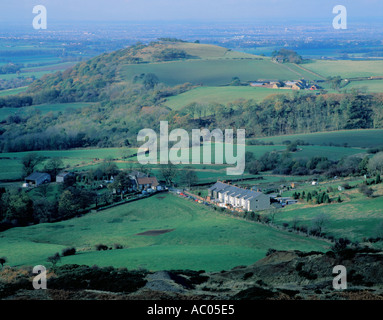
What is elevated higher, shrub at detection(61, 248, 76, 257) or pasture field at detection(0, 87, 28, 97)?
pasture field at detection(0, 87, 28, 97)

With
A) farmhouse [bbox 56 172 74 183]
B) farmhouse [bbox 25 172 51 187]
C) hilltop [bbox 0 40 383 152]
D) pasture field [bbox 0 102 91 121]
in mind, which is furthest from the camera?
pasture field [bbox 0 102 91 121]

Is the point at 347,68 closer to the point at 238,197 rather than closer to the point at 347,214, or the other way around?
the point at 238,197

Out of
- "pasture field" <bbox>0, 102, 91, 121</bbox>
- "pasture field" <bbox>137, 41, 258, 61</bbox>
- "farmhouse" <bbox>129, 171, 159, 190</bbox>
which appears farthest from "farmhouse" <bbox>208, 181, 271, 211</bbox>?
"pasture field" <bbox>137, 41, 258, 61</bbox>

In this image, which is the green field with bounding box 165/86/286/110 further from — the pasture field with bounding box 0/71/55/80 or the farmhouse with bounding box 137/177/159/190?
the pasture field with bounding box 0/71/55/80

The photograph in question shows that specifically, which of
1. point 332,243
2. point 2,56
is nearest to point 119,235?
point 332,243

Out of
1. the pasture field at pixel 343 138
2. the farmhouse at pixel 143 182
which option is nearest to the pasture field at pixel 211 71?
the pasture field at pixel 343 138

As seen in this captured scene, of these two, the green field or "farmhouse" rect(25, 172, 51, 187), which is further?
the green field

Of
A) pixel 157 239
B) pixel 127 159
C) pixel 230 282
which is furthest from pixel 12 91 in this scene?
pixel 230 282

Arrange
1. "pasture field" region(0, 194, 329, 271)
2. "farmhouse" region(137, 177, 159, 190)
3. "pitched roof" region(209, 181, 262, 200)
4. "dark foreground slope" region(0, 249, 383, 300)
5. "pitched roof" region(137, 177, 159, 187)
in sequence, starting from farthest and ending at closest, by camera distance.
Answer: "pitched roof" region(137, 177, 159, 187), "farmhouse" region(137, 177, 159, 190), "pitched roof" region(209, 181, 262, 200), "pasture field" region(0, 194, 329, 271), "dark foreground slope" region(0, 249, 383, 300)
